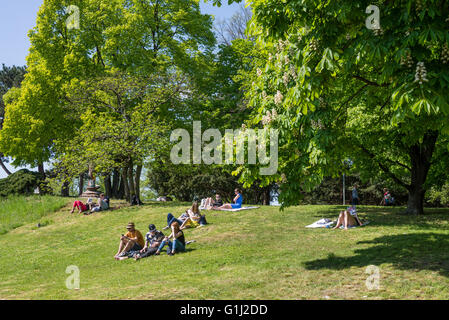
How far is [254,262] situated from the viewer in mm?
12141

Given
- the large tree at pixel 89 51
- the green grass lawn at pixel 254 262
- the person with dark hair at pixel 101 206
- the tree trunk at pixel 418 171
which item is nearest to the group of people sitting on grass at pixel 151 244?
the green grass lawn at pixel 254 262

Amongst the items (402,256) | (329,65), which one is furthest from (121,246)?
(329,65)

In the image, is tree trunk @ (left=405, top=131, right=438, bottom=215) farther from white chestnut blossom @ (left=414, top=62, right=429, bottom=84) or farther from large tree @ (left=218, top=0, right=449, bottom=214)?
white chestnut blossom @ (left=414, top=62, right=429, bottom=84)

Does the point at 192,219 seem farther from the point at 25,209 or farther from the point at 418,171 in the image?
the point at 25,209

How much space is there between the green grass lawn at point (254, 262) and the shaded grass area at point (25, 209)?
660 centimetres

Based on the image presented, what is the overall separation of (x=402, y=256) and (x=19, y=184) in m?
34.8

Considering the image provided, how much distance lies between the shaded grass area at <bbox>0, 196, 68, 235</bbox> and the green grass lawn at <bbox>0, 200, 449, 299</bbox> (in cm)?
660

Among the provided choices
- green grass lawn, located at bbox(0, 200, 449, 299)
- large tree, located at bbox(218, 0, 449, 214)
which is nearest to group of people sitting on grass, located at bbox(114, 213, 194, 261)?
green grass lawn, located at bbox(0, 200, 449, 299)

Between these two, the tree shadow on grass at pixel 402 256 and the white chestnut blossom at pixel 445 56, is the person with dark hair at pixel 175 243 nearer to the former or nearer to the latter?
the tree shadow on grass at pixel 402 256

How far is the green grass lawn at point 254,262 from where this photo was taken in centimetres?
912

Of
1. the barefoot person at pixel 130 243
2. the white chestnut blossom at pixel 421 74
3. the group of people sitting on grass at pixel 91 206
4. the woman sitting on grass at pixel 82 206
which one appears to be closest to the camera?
the white chestnut blossom at pixel 421 74

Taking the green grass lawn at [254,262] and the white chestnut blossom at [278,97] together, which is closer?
the green grass lawn at [254,262]

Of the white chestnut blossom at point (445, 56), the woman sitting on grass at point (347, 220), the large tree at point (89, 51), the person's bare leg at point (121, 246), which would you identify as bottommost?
the person's bare leg at point (121, 246)
